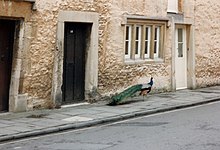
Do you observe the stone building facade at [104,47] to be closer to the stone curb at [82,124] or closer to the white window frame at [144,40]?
the white window frame at [144,40]

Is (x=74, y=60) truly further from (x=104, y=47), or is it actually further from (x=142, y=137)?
(x=142, y=137)

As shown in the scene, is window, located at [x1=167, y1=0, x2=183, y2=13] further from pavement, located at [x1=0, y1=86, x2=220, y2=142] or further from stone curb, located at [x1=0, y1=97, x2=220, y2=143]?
stone curb, located at [x1=0, y1=97, x2=220, y2=143]

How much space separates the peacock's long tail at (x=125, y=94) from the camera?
1369cm

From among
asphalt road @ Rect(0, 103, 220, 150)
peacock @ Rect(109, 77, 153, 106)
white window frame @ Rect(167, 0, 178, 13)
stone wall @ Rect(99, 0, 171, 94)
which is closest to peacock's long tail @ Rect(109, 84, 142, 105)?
peacock @ Rect(109, 77, 153, 106)

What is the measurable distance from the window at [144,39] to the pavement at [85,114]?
1472 mm

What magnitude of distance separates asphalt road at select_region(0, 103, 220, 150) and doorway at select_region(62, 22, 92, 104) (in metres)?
2.84

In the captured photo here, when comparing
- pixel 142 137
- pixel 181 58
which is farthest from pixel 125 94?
pixel 142 137

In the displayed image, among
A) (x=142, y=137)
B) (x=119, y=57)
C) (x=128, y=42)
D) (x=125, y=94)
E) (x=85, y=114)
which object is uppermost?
(x=128, y=42)

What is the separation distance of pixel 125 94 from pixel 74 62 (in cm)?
185

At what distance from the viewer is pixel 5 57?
1205 cm

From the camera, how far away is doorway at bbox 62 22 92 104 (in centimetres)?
1348

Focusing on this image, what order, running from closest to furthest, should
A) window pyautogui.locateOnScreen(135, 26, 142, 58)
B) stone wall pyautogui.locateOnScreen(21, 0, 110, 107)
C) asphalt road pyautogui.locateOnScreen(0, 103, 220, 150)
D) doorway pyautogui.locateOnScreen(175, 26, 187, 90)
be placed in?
→ asphalt road pyautogui.locateOnScreen(0, 103, 220, 150)
stone wall pyautogui.locateOnScreen(21, 0, 110, 107)
window pyautogui.locateOnScreen(135, 26, 142, 58)
doorway pyautogui.locateOnScreen(175, 26, 187, 90)

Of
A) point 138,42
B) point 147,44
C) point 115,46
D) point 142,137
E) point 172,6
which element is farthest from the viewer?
point 172,6

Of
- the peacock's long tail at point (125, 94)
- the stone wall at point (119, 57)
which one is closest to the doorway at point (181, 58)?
the stone wall at point (119, 57)
